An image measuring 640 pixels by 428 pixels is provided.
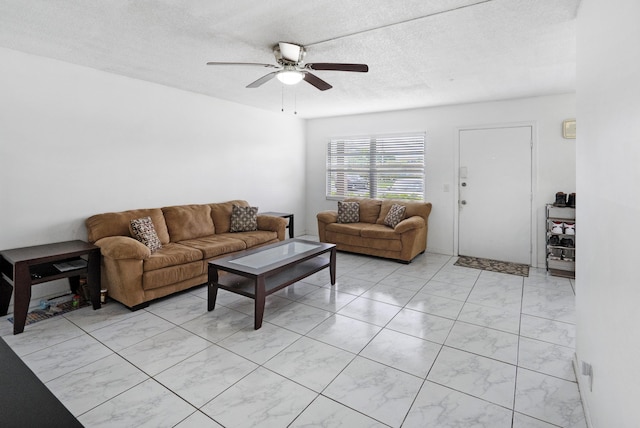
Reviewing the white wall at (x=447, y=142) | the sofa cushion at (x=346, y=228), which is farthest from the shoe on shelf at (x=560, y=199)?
the sofa cushion at (x=346, y=228)

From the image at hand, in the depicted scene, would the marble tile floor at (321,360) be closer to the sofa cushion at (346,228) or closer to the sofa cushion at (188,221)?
the sofa cushion at (188,221)

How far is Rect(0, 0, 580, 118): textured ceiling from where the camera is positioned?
7.46 feet

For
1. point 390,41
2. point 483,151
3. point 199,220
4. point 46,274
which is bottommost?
point 46,274

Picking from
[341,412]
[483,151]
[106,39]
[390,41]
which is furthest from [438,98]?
[341,412]

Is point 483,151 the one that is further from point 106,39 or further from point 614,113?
point 106,39

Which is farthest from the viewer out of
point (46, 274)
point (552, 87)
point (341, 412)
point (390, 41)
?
point (552, 87)

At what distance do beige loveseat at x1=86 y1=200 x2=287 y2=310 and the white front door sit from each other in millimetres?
3003

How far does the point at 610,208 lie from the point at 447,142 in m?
4.25

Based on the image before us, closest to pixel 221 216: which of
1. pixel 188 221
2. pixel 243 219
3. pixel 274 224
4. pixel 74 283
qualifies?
pixel 243 219

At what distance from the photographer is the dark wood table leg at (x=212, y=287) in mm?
3182

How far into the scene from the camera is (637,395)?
40.6 inches

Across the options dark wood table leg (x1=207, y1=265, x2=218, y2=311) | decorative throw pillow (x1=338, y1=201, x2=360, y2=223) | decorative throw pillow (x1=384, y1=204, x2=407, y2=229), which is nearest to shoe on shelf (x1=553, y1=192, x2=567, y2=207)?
decorative throw pillow (x1=384, y1=204, x2=407, y2=229)

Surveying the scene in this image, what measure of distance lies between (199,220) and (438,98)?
3.85m

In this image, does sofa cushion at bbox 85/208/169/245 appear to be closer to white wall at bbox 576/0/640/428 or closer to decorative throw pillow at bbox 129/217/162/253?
decorative throw pillow at bbox 129/217/162/253
